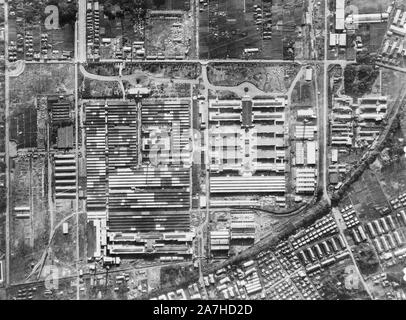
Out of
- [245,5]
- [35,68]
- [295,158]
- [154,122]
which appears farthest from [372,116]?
[35,68]

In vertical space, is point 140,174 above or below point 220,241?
above

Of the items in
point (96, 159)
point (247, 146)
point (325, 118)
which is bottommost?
point (96, 159)

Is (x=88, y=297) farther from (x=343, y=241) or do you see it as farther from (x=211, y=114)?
(x=343, y=241)

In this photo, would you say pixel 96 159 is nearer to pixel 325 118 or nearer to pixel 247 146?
pixel 247 146

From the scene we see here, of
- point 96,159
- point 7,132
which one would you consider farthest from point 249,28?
point 7,132

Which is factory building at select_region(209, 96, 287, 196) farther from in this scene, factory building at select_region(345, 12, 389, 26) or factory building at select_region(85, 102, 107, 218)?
factory building at select_region(85, 102, 107, 218)

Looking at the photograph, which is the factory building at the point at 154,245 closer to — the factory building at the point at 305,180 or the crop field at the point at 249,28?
the factory building at the point at 305,180

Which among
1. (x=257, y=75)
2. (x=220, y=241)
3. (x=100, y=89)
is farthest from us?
(x=100, y=89)
